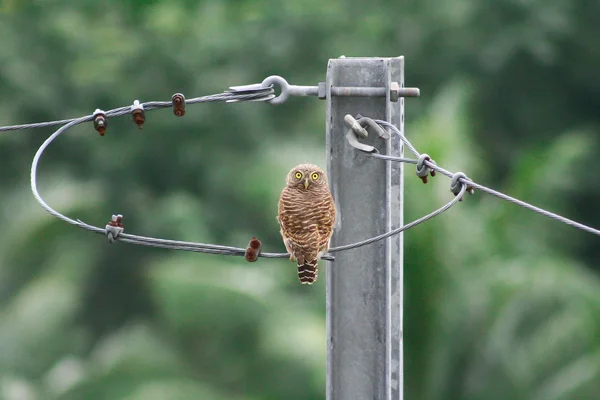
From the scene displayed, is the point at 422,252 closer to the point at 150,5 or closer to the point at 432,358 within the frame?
the point at 432,358

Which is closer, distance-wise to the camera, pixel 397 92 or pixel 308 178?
pixel 397 92

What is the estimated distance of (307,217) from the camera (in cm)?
507

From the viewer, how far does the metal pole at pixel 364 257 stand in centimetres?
→ 484

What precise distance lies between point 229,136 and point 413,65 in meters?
2.22

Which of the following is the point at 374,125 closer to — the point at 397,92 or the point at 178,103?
the point at 397,92

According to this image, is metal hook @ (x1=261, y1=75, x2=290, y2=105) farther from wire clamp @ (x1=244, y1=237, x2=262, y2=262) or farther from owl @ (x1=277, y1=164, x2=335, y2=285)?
wire clamp @ (x1=244, y1=237, x2=262, y2=262)

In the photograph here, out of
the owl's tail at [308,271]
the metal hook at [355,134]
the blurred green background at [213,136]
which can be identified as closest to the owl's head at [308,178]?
the owl's tail at [308,271]

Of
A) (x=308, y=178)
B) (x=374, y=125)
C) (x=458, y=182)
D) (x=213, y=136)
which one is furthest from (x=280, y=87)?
(x=213, y=136)

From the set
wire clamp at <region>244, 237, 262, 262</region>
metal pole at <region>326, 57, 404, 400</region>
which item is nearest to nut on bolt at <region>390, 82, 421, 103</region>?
metal pole at <region>326, 57, 404, 400</region>

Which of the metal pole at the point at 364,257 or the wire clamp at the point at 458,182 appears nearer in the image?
the wire clamp at the point at 458,182

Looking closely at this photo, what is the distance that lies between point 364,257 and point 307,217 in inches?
11.8

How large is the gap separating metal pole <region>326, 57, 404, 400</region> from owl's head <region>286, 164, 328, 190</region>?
34 centimetres

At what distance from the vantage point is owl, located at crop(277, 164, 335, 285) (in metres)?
4.94

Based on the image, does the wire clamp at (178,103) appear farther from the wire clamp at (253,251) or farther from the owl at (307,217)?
the wire clamp at (253,251)
